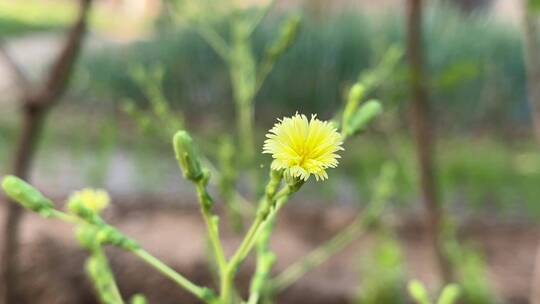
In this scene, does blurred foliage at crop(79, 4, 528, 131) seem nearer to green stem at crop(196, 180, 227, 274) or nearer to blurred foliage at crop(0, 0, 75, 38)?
blurred foliage at crop(0, 0, 75, 38)

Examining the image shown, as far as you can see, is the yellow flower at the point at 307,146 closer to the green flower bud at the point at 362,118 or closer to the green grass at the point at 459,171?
the green flower bud at the point at 362,118

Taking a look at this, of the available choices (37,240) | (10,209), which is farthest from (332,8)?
(10,209)

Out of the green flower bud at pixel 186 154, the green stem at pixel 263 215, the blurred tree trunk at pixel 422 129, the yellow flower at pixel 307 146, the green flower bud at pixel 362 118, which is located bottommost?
the yellow flower at pixel 307 146

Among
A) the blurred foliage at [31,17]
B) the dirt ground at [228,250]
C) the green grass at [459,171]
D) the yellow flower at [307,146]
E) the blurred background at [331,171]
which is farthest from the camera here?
the green grass at [459,171]

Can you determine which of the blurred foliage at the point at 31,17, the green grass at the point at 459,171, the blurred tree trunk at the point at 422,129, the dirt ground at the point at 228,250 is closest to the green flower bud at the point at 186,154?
the blurred tree trunk at the point at 422,129

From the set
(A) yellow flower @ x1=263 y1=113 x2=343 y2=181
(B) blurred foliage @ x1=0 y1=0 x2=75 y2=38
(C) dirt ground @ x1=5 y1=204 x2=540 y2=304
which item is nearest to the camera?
(A) yellow flower @ x1=263 y1=113 x2=343 y2=181

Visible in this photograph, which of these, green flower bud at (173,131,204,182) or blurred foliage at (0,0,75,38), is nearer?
green flower bud at (173,131,204,182)

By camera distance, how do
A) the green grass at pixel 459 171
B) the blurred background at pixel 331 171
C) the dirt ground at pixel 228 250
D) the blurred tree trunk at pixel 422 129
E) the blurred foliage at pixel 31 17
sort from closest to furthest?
the blurred tree trunk at pixel 422 129 < the blurred foliage at pixel 31 17 < the dirt ground at pixel 228 250 < the blurred background at pixel 331 171 < the green grass at pixel 459 171

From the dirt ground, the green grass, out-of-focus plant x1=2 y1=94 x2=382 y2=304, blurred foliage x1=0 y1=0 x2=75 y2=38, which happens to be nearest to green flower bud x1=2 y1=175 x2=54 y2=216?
out-of-focus plant x1=2 y1=94 x2=382 y2=304

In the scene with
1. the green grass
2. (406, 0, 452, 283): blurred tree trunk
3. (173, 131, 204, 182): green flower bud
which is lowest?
(173, 131, 204, 182): green flower bud

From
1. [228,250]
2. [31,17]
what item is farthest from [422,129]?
[31,17]

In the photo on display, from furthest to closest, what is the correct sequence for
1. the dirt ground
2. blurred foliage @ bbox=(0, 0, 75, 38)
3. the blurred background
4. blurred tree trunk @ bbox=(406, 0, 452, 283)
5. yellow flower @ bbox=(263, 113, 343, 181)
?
the blurred background, the dirt ground, blurred foliage @ bbox=(0, 0, 75, 38), blurred tree trunk @ bbox=(406, 0, 452, 283), yellow flower @ bbox=(263, 113, 343, 181)
